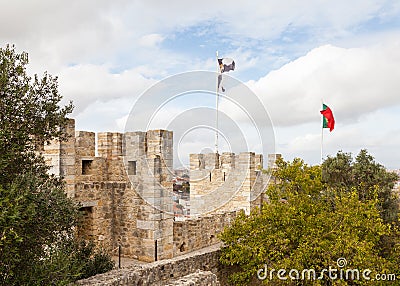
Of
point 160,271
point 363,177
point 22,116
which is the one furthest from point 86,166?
point 363,177

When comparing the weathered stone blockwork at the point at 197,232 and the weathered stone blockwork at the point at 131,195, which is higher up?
the weathered stone blockwork at the point at 131,195

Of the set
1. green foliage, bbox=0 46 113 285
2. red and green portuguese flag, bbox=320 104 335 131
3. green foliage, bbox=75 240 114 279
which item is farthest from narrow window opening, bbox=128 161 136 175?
red and green portuguese flag, bbox=320 104 335 131

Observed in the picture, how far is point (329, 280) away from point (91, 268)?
6.78m

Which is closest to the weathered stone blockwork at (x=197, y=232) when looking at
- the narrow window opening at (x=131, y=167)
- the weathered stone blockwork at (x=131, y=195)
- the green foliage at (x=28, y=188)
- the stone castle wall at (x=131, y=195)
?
the stone castle wall at (x=131, y=195)

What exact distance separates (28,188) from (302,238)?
8057 millimetres

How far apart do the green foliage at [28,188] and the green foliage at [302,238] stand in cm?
630

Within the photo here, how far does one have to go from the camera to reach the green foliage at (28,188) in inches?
264

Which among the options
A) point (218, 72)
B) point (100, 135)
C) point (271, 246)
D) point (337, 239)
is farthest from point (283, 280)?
point (218, 72)

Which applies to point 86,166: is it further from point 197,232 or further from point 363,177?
point 363,177

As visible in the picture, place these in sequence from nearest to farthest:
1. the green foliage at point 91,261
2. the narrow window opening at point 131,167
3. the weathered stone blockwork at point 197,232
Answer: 1. the green foliage at point 91,261
2. the narrow window opening at point 131,167
3. the weathered stone blockwork at point 197,232

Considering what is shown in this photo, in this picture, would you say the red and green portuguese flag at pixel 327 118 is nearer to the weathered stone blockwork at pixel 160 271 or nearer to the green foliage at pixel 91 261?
the weathered stone blockwork at pixel 160 271

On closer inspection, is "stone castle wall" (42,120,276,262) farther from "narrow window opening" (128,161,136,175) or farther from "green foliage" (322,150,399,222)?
"green foliage" (322,150,399,222)

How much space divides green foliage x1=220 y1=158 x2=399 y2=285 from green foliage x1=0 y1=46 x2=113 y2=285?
20.7 feet

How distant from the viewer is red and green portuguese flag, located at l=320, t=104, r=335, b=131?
68.5ft
